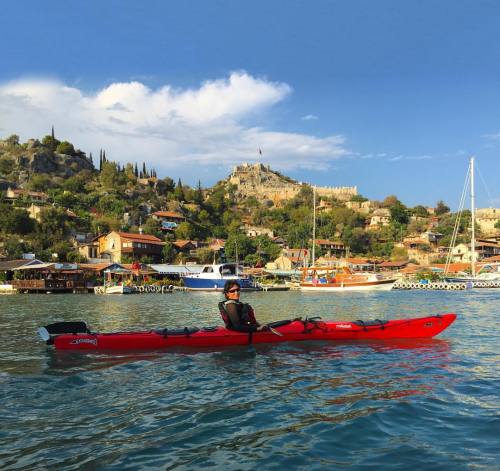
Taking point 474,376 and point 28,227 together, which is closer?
point 474,376

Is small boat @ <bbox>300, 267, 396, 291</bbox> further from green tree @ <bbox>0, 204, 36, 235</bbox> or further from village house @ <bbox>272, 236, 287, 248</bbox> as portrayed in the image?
village house @ <bbox>272, 236, 287, 248</bbox>

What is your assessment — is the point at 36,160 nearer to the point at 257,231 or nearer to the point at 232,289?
the point at 257,231

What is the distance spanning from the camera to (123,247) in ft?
257

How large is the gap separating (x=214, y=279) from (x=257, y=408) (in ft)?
163

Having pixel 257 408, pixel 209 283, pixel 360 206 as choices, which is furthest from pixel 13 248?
pixel 360 206

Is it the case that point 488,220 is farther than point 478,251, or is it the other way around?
point 488,220

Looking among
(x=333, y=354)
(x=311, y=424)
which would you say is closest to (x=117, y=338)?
(x=333, y=354)

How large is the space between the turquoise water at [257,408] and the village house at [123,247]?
2568 inches

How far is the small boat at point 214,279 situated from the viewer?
58.0 metres

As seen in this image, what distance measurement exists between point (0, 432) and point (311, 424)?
4752mm

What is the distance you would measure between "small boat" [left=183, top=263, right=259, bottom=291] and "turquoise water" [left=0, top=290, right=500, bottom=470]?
143 feet

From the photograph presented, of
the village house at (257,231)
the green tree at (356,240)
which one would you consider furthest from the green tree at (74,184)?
the green tree at (356,240)

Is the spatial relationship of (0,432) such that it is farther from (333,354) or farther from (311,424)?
(333,354)

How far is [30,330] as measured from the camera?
19.5 meters
